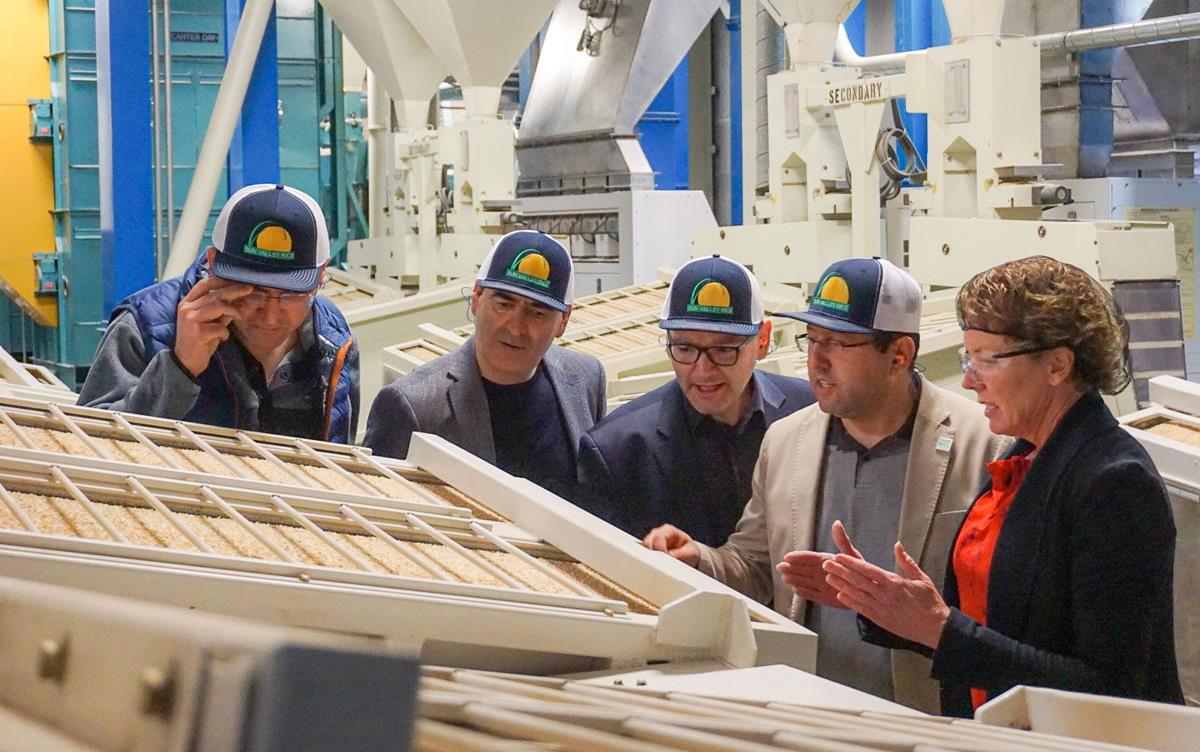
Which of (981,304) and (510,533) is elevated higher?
(981,304)

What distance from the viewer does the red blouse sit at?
6.73 feet

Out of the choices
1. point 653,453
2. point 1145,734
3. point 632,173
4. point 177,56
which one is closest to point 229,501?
point 653,453

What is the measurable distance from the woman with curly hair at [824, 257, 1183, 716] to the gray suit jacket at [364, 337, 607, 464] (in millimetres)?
1118

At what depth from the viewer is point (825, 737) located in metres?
1.09

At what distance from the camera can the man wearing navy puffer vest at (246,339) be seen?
2.60 m

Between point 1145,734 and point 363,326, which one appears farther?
point 363,326

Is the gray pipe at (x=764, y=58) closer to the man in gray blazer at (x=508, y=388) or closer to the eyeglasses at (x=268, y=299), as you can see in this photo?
the man in gray blazer at (x=508, y=388)

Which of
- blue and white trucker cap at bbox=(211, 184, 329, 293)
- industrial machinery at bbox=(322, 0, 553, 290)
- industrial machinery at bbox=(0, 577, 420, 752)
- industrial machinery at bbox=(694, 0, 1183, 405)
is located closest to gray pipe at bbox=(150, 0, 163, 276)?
industrial machinery at bbox=(322, 0, 553, 290)

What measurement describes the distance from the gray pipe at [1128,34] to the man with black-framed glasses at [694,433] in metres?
4.20

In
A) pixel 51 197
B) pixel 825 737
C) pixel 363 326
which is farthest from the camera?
pixel 51 197

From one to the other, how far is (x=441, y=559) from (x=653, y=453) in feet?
3.40

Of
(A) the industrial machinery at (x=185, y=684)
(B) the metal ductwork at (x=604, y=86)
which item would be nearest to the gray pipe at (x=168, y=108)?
(B) the metal ductwork at (x=604, y=86)

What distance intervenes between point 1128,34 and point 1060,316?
5.30 metres

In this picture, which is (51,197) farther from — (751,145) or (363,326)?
(751,145)
